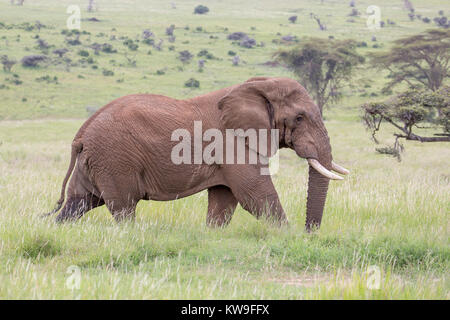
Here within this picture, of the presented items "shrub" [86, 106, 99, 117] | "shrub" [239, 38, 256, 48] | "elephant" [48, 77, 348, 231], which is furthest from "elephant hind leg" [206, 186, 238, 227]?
"shrub" [239, 38, 256, 48]

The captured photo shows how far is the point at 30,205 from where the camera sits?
7.33 meters

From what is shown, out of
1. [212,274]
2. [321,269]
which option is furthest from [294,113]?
[212,274]

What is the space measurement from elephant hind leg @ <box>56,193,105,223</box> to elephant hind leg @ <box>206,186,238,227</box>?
4.27 feet

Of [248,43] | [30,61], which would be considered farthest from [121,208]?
[248,43]

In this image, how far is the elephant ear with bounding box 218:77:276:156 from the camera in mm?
6523

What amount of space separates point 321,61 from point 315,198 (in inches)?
1092

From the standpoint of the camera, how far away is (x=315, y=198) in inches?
254

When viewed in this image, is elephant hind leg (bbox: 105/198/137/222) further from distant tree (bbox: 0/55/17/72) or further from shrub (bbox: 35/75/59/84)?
distant tree (bbox: 0/55/17/72)

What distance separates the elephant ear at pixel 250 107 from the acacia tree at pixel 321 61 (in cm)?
2584

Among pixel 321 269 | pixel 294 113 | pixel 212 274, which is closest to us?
pixel 212 274

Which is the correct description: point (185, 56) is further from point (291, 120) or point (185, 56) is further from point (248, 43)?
point (291, 120)

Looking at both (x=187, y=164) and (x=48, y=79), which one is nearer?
(x=187, y=164)
